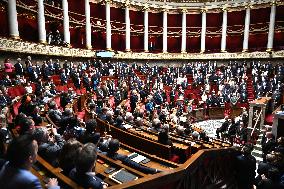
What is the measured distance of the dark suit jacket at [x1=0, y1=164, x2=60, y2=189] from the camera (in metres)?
1.72

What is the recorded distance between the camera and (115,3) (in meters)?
22.2

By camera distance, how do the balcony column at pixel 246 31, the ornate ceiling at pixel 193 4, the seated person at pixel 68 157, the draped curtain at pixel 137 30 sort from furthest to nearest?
the draped curtain at pixel 137 30
the balcony column at pixel 246 31
the ornate ceiling at pixel 193 4
the seated person at pixel 68 157

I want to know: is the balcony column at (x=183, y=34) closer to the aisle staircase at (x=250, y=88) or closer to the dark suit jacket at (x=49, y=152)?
the aisle staircase at (x=250, y=88)

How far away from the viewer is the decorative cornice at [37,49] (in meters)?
11.6

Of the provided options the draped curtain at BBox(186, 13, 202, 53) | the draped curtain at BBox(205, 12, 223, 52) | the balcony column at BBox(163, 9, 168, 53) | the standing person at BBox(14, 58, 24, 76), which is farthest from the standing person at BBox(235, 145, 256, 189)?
the draped curtain at BBox(205, 12, 223, 52)

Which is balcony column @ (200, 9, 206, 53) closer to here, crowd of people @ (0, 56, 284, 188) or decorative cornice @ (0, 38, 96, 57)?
crowd of people @ (0, 56, 284, 188)

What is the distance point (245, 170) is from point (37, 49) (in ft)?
40.5

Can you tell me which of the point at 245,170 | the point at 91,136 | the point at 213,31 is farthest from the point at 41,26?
the point at 213,31

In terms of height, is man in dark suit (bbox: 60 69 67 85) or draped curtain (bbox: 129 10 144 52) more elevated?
draped curtain (bbox: 129 10 144 52)

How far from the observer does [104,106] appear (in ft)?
31.4

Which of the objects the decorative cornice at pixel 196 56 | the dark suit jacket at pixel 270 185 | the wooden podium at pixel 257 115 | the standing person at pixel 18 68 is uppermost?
the decorative cornice at pixel 196 56

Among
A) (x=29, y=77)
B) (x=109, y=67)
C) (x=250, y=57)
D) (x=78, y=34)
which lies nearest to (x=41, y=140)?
(x=29, y=77)

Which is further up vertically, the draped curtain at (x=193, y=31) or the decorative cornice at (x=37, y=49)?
the draped curtain at (x=193, y=31)

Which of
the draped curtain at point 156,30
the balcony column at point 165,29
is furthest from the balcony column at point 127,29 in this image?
the balcony column at point 165,29
